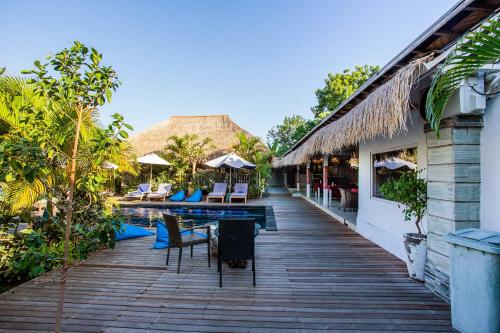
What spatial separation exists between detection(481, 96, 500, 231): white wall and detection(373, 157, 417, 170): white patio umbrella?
1.53 meters

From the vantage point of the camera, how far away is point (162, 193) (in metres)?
13.1

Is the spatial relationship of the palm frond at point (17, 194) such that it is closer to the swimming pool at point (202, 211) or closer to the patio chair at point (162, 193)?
the swimming pool at point (202, 211)

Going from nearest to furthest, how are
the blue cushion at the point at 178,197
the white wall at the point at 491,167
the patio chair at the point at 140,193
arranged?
1. the white wall at the point at 491,167
2. the blue cushion at the point at 178,197
3. the patio chair at the point at 140,193

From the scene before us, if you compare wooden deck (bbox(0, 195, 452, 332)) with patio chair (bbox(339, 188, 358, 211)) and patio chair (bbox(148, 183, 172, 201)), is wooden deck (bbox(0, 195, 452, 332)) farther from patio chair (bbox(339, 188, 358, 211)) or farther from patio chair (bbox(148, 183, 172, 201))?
patio chair (bbox(148, 183, 172, 201))

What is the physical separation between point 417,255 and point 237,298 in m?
2.43

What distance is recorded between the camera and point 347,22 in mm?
10844

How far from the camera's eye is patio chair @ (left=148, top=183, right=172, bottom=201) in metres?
12.9

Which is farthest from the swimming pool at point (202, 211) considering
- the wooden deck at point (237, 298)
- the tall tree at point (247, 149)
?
the wooden deck at point (237, 298)

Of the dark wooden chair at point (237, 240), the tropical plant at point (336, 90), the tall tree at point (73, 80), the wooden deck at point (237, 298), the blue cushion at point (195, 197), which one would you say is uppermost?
the tropical plant at point (336, 90)

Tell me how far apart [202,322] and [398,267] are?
3.07 m

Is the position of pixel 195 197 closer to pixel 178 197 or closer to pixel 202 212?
pixel 178 197

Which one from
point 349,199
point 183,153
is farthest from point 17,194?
point 183,153

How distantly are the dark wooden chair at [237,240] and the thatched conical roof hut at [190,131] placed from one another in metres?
13.8

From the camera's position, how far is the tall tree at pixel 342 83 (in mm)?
28547
